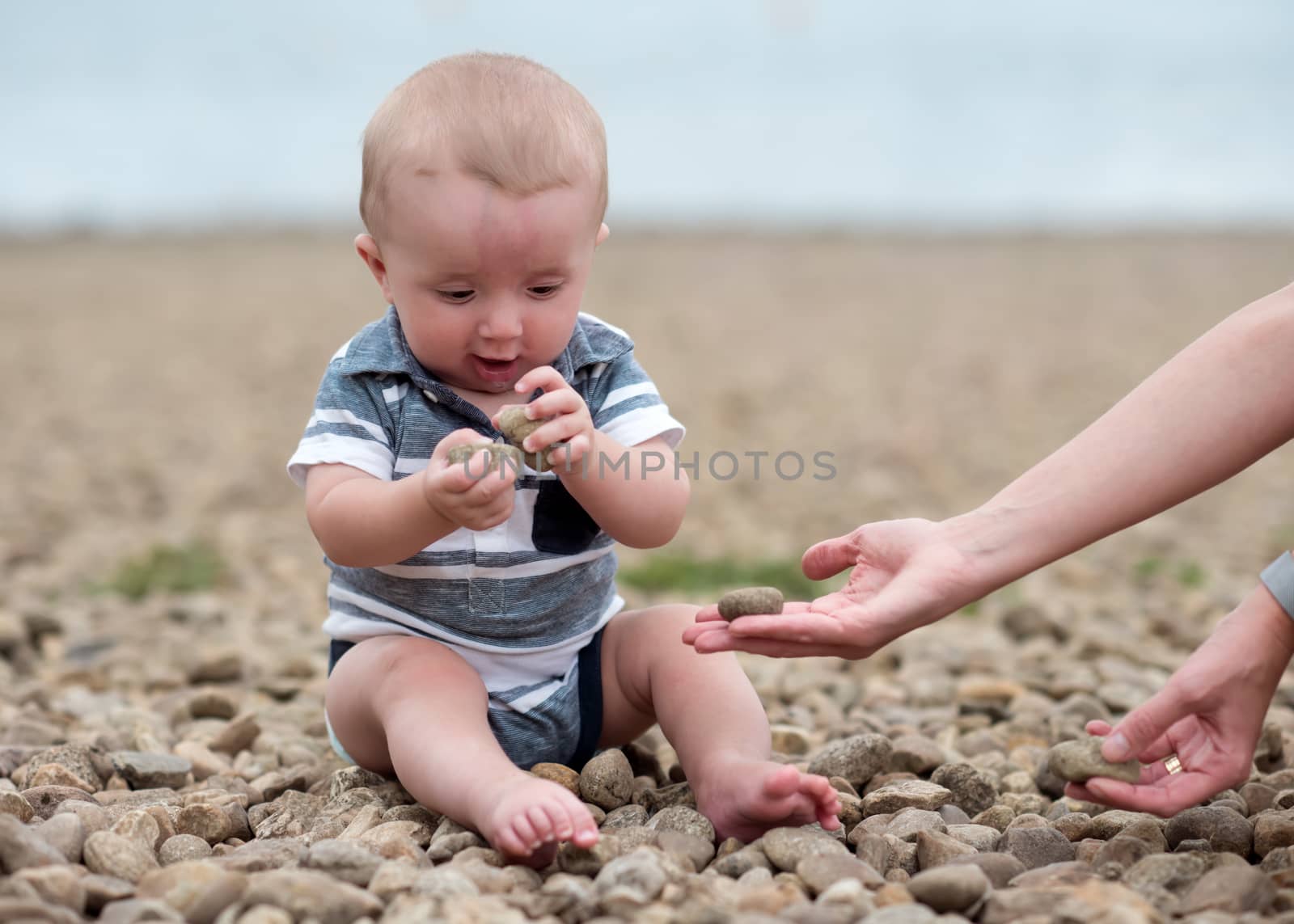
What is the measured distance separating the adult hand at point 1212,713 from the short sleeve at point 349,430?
135 cm

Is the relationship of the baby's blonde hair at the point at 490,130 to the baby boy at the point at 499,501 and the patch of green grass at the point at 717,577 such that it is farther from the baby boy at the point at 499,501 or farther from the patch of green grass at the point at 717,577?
the patch of green grass at the point at 717,577

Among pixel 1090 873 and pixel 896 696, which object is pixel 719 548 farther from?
pixel 1090 873

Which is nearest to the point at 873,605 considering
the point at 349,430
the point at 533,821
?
the point at 533,821

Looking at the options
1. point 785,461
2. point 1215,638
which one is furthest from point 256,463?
point 1215,638

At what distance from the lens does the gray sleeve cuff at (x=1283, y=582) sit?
7.10 ft

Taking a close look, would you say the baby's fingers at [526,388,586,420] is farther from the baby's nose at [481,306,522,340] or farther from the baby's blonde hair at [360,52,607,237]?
the baby's blonde hair at [360,52,607,237]

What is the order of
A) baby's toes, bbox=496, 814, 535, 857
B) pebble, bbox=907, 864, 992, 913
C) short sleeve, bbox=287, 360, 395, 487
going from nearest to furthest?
1. pebble, bbox=907, 864, 992, 913
2. baby's toes, bbox=496, 814, 535, 857
3. short sleeve, bbox=287, 360, 395, 487

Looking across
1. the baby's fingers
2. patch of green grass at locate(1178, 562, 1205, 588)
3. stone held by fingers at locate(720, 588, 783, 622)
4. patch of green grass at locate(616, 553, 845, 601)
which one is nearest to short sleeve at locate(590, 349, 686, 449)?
the baby's fingers

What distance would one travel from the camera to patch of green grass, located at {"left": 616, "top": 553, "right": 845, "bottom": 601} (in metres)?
4.85

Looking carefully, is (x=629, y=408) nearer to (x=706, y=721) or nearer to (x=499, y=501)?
(x=499, y=501)

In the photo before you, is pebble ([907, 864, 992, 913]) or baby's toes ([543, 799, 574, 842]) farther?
baby's toes ([543, 799, 574, 842])

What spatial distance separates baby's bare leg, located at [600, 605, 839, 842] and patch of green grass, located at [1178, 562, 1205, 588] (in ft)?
9.29

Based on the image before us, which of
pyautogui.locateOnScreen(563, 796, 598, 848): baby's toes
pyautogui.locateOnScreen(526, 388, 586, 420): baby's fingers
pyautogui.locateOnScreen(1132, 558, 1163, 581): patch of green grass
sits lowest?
pyautogui.locateOnScreen(1132, 558, 1163, 581): patch of green grass

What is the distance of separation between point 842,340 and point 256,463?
709cm
